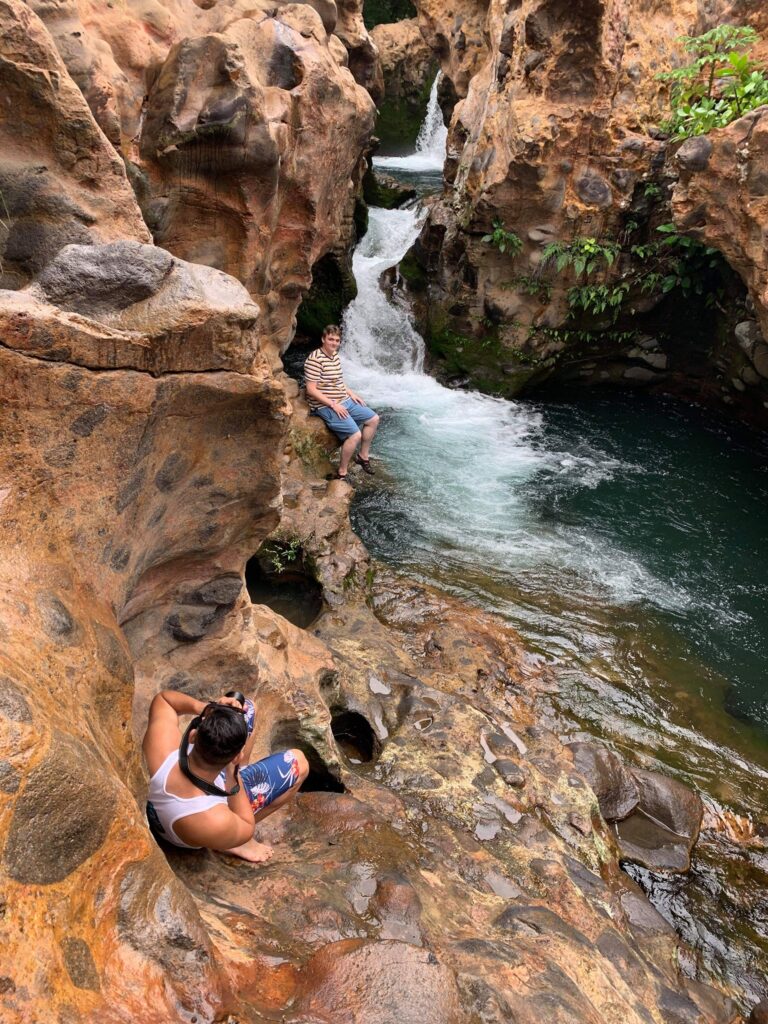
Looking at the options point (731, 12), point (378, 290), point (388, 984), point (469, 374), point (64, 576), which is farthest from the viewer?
point (378, 290)

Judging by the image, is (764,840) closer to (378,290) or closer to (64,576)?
(64,576)

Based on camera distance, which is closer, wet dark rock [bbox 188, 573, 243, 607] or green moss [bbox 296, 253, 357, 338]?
wet dark rock [bbox 188, 573, 243, 607]

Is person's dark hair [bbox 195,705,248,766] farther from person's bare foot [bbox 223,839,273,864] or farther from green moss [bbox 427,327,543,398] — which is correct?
green moss [bbox 427,327,543,398]

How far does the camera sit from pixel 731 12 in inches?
360

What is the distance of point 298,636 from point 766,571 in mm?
5690

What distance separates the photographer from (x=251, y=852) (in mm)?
2805

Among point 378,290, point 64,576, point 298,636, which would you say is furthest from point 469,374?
point 64,576

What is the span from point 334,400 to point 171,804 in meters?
5.65

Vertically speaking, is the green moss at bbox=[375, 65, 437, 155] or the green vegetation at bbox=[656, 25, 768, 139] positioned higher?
the green vegetation at bbox=[656, 25, 768, 139]

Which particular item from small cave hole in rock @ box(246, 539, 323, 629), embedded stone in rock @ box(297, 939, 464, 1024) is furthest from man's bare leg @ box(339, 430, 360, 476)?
embedded stone in rock @ box(297, 939, 464, 1024)

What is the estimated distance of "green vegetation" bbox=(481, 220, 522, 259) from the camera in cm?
1072

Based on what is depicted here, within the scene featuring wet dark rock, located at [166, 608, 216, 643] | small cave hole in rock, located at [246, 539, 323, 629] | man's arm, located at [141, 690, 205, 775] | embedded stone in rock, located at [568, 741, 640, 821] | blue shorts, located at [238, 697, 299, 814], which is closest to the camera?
Answer: man's arm, located at [141, 690, 205, 775]

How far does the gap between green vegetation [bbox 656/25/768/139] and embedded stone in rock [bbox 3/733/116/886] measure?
29.6 feet

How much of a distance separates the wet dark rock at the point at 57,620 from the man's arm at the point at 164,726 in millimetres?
704
